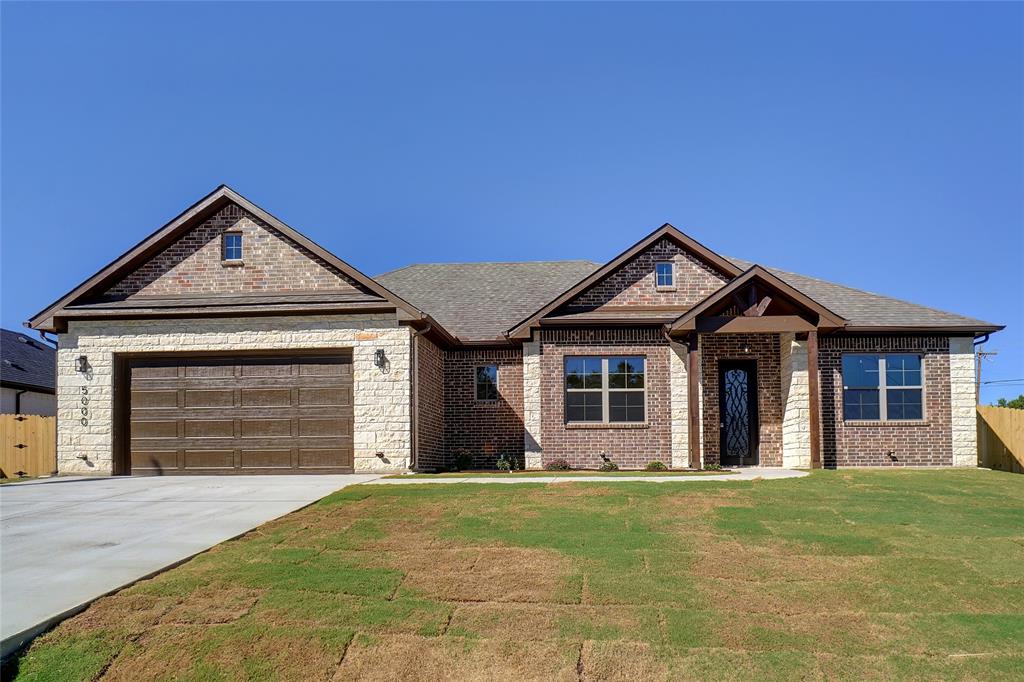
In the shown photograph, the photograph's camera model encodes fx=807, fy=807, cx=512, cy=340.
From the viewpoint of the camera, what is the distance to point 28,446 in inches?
740

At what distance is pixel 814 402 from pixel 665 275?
4.38 meters

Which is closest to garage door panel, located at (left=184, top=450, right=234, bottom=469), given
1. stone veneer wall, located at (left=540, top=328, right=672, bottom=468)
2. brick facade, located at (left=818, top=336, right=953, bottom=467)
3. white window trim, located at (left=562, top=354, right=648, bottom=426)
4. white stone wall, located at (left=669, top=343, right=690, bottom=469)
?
stone veneer wall, located at (left=540, top=328, right=672, bottom=468)

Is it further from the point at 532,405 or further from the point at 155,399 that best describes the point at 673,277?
the point at 155,399

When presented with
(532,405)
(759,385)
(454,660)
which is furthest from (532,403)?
(454,660)

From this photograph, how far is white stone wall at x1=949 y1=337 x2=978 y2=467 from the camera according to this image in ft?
59.9

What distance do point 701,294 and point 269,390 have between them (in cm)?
994

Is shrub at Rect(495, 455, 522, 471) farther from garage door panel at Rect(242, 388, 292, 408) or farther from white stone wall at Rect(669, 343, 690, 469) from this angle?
garage door panel at Rect(242, 388, 292, 408)

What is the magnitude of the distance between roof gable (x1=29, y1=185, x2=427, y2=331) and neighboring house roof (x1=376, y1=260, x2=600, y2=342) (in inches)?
153

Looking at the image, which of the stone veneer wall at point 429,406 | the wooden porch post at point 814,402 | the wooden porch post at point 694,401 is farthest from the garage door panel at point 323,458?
the wooden porch post at point 814,402

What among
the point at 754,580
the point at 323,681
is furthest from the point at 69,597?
the point at 754,580

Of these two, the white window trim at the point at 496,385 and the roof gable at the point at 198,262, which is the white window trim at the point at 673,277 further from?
the roof gable at the point at 198,262

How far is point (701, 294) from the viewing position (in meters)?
18.9

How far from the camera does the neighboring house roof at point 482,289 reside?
20.5 metres

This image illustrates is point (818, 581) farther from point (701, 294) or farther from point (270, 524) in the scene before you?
point (701, 294)
